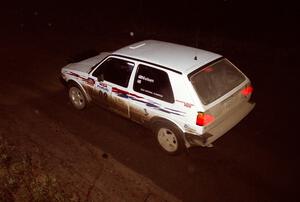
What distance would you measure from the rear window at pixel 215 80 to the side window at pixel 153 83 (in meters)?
0.49

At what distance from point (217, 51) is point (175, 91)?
20.2 feet

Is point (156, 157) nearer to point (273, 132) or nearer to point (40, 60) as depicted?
point (273, 132)

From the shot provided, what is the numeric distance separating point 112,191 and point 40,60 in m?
7.31

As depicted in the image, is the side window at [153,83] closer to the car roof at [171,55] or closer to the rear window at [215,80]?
the car roof at [171,55]

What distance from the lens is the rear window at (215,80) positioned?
528cm

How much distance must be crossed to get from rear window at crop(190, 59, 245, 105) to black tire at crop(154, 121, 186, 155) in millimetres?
803

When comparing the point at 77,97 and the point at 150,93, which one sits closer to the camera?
the point at 150,93

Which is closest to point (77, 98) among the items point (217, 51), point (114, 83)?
point (114, 83)

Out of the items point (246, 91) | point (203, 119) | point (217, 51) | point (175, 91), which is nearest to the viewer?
point (203, 119)

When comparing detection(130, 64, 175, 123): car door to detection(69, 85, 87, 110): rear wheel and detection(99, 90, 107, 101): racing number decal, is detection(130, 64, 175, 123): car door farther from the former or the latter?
detection(69, 85, 87, 110): rear wheel

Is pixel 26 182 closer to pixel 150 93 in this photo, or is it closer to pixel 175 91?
pixel 150 93

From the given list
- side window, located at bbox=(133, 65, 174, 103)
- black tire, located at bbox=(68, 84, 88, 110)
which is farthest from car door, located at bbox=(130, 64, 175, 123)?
black tire, located at bbox=(68, 84, 88, 110)

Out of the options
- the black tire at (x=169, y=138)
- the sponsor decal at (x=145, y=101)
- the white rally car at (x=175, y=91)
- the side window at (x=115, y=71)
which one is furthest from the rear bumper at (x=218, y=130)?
the side window at (x=115, y=71)

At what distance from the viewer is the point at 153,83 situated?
5672 mm
